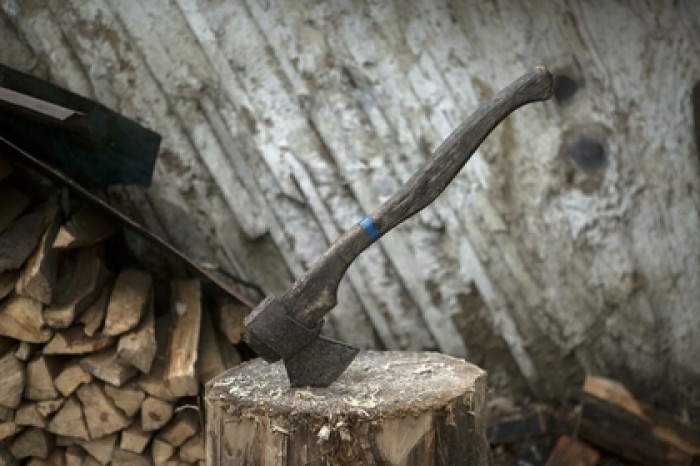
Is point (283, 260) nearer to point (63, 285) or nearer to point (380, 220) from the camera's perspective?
point (63, 285)

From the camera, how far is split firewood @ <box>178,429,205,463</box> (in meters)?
3.15

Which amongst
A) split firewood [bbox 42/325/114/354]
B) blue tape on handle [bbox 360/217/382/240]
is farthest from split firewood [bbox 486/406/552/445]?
split firewood [bbox 42/325/114/354]

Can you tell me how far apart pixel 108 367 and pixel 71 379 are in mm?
141

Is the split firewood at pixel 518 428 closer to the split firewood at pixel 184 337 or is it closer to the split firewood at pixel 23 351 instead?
Answer: the split firewood at pixel 184 337

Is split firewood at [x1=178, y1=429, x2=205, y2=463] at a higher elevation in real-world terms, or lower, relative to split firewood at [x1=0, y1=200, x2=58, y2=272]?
lower

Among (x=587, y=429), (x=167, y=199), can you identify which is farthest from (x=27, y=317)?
(x=587, y=429)

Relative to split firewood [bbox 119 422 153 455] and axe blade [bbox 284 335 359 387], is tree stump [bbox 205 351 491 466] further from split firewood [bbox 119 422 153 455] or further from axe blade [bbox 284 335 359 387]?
split firewood [bbox 119 422 153 455]

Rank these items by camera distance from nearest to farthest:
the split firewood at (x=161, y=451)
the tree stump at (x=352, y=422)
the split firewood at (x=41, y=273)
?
the tree stump at (x=352, y=422), the split firewood at (x=41, y=273), the split firewood at (x=161, y=451)

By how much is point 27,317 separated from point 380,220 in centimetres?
132

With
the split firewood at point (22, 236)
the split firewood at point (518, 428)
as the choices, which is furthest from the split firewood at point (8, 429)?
the split firewood at point (518, 428)

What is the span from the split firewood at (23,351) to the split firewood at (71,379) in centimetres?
13

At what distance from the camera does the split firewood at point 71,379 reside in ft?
9.93

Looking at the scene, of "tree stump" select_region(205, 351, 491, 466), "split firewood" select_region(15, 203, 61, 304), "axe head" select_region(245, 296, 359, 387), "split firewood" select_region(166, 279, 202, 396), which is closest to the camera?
"tree stump" select_region(205, 351, 491, 466)

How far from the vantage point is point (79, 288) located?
10.0ft
